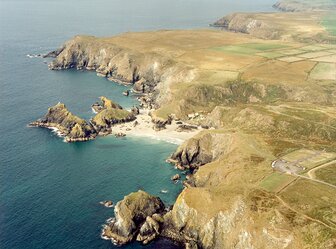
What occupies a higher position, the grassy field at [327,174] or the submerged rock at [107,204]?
the grassy field at [327,174]

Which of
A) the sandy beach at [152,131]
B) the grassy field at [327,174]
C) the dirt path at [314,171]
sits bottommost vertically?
the sandy beach at [152,131]

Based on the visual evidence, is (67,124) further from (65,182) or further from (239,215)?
(239,215)

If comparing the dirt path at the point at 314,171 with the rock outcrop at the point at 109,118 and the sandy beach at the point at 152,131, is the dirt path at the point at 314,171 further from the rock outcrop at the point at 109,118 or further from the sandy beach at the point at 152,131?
the rock outcrop at the point at 109,118

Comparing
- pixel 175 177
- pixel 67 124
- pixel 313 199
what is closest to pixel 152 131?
pixel 67 124

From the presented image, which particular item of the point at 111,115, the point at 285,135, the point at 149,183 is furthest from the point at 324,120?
the point at 111,115

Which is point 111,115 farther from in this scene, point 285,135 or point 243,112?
point 285,135

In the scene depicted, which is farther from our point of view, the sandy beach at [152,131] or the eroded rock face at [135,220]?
the sandy beach at [152,131]

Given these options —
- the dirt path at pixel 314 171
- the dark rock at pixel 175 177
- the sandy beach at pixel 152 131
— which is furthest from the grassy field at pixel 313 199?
the sandy beach at pixel 152 131
